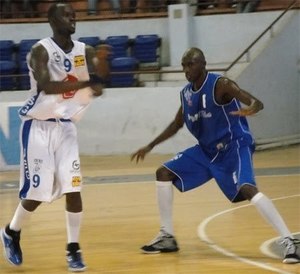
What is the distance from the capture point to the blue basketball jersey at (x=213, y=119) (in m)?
7.02

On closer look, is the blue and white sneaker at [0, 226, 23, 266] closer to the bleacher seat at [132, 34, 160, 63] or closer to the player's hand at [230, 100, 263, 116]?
the player's hand at [230, 100, 263, 116]

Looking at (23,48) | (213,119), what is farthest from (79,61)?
(23,48)

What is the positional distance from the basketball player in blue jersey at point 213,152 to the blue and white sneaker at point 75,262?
743 millimetres

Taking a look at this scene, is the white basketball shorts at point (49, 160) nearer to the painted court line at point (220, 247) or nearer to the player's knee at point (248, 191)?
the player's knee at point (248, 191)

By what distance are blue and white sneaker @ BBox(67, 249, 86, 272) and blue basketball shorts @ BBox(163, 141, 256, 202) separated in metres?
1.10

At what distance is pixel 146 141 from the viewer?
1552 centimetres

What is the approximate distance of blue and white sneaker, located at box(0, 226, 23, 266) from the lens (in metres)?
6.86

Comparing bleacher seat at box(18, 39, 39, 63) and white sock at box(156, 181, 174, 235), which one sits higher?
white sock at box(156, 181, 174, 235)

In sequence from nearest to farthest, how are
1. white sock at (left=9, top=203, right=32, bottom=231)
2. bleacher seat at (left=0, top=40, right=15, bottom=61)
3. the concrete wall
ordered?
white sock at (left=9, top=203, right=32, bottom=231), the concrete wall, bleacher seat at (left=0, top=40, right=15, bottom=61)

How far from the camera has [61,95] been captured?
263 inches

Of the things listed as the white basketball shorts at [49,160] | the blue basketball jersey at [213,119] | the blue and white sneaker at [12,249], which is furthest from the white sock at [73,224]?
the blue basketball jersey at [213,119]

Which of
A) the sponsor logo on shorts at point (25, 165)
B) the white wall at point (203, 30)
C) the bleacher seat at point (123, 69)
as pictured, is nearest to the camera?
the sponsor logo on shorts at point (25, 165)

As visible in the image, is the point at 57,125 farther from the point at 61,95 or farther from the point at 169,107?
the point at 169,107

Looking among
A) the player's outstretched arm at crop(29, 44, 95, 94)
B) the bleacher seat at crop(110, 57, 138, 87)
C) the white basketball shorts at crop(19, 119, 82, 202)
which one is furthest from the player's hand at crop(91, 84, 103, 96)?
the bleacher seat at crop(110, 57, 138, 87)
